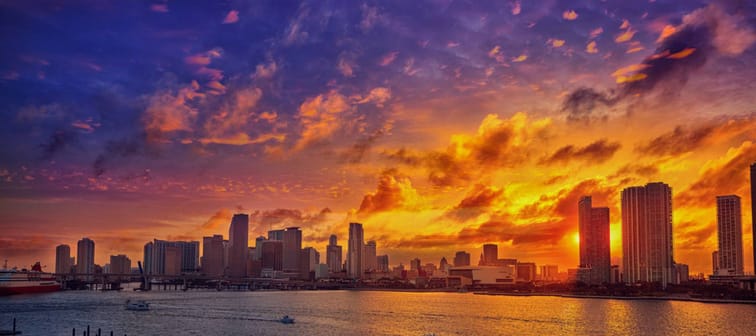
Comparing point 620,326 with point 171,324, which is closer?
point 171,324

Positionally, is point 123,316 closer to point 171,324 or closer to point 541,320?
point 171,324

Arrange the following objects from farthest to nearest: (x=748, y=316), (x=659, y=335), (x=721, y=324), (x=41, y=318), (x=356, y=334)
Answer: (x=748, y=316)
(x=721, y=324)
(x=41, y=318)
(x=659, y=335)
(x=356, y=334)

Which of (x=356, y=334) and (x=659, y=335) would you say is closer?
(x=356, y=334)

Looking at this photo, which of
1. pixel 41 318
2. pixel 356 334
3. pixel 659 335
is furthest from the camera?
pixel 41 318

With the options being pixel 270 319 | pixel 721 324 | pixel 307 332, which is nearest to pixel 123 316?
pixel 270 319

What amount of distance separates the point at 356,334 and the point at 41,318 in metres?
66.7

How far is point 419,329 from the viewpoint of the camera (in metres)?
123

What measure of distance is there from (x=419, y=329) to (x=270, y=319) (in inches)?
1408

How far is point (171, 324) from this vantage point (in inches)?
5022

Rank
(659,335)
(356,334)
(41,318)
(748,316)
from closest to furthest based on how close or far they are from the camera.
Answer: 1. (356,334)
2. (659,335)
3. (41,318)
4. (748,316)

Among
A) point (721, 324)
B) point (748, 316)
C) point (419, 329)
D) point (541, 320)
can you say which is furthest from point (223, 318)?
point (748, 316)

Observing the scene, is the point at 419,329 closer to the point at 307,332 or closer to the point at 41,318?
the point at 307,332

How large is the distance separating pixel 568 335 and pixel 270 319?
60.8m

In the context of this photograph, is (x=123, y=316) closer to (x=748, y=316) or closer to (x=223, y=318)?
(x=223, y=318)
